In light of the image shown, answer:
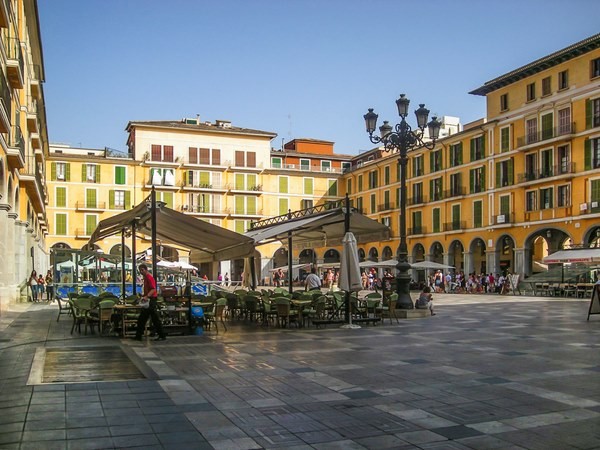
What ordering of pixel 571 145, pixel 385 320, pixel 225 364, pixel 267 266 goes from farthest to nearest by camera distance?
pixel 267 266 → pixel 571 145 → pixel 385 320 → pixel 225 364

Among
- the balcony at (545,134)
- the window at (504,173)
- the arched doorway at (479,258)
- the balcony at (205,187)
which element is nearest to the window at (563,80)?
Answer: the balcony at (545,134)

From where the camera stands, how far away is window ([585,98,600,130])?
120 feet

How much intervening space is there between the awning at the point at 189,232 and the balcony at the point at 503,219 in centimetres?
2977

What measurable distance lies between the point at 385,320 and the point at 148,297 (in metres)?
7.17

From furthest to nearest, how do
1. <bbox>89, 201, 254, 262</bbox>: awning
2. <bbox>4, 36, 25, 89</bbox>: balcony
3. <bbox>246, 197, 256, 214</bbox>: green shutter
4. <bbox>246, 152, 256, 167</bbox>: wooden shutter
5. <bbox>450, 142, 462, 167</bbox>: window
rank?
<bbox>246, 152, 256, 167</bbox>: wooden shutter → <bbox>246, 197, 256, 214</bbox>: green shutter → <bbox>450, 142, 462, 167</bbox>: window → <bbox>4, 36, 25, 89</bbox>: balcony → <bbox>89, 201, 254, 262</bbox>: awning

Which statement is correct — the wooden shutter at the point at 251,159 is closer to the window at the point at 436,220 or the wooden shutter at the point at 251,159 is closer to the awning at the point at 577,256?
the window at the point at 436,220

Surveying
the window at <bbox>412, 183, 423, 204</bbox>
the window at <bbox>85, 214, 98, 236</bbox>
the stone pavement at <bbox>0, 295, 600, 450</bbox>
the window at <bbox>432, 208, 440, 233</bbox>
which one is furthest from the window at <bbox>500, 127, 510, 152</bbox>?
the window at <bbox>85, 214, 98, 236</bbox>

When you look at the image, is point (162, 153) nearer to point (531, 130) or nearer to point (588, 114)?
point (531, 130)

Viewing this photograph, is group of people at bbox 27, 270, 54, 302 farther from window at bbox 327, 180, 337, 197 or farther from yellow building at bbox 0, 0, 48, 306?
window at bbox 327, 180, 337, 197

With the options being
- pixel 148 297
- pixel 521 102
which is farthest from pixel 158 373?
pixel 521 102

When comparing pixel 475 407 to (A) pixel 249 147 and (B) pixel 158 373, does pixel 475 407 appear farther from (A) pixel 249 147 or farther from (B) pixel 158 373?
(A) pixel 249 147

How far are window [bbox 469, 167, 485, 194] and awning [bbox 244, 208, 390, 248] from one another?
92.6 ft

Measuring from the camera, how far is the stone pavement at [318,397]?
16.9 ft

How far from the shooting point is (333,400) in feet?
21.5
